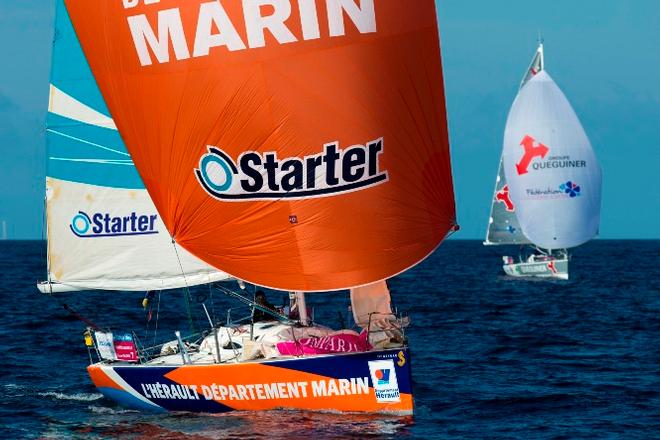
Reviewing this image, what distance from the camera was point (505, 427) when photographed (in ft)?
67.1

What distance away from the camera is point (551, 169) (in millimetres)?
59688

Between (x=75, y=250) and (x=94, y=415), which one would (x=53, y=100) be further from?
(x=94, y=415)

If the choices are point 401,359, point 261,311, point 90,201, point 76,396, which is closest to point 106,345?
point 76,396

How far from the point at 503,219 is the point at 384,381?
50761 millimetres

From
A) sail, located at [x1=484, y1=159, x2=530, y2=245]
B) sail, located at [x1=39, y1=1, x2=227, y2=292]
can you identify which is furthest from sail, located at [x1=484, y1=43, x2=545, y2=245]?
sail, located at [x1=39, y1=1, x2=227, y2=292]

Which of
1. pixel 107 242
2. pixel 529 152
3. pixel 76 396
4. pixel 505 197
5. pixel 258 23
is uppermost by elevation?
pixel 529 152

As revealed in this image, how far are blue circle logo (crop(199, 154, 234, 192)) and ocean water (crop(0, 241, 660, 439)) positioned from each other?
119 inches

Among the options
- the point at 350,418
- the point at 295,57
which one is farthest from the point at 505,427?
the point at 295,57

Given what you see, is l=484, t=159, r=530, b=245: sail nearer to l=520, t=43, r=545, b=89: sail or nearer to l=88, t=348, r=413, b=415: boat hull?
l=520, t=43, r=545, b=89: sail

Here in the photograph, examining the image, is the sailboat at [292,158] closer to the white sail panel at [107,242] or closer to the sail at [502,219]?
the white sail panel at [107,242]

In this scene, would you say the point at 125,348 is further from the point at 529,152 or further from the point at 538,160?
the point at 529,152

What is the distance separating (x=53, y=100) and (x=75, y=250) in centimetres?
304

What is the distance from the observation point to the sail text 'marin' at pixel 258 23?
19078 millimetres

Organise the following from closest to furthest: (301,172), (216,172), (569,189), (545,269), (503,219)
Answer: (301,172) → (216,172) → (569,189) → (545,269) → (503,219)
